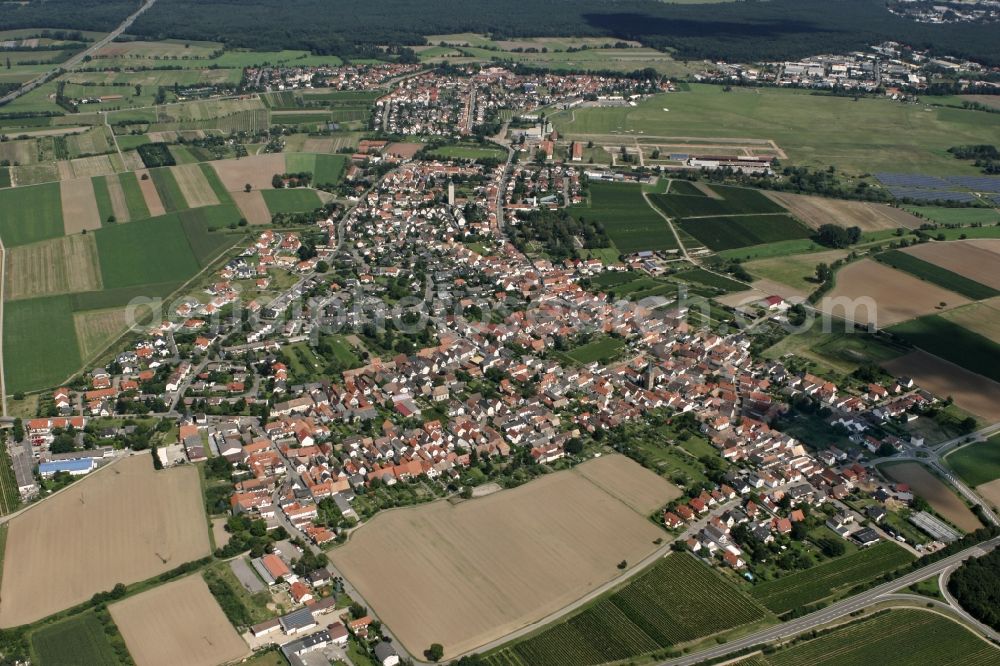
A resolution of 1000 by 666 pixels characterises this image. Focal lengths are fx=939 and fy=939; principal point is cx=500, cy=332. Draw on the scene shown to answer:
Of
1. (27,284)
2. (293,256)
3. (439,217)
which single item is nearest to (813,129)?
(439,217)

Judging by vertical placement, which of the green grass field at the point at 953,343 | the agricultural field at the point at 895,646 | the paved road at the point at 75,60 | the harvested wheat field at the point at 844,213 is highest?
the paved road at the point at 75,60

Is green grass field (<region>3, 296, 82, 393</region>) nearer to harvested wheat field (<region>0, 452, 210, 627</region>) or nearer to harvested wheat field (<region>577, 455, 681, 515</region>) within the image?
harvested wheat field (<region>0, 452, 210, 627</region>)

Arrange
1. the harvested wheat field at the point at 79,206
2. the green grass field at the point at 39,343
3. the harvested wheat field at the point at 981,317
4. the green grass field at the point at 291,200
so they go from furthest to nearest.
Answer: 1. the green grass field at the point at 291,200
2. the harvested wheat field at the point at 79,206
3. the harvested wheat field at the point at 981,317
4. the green grass field at the point at 39,343

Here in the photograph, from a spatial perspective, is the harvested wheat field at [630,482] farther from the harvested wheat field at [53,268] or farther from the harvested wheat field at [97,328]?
the harvested wheat field at [53,268]

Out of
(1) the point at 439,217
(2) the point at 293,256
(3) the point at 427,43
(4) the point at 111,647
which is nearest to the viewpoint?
(4) the point at 111,647

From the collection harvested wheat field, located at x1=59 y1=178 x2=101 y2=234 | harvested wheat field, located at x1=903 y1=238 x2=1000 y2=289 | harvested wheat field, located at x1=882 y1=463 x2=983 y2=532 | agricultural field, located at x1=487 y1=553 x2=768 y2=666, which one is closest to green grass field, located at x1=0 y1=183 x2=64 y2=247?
harvested wheat field, located at x1=59 y1=178 x2=101 y2=234

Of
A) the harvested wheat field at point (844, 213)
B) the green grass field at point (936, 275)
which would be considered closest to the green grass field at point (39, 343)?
the green grass field at point (936, 275)

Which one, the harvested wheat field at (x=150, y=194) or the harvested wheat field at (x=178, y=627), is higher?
the harvested wheat field at (x=150, y=194)

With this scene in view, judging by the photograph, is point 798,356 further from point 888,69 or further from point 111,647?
point 888,69
